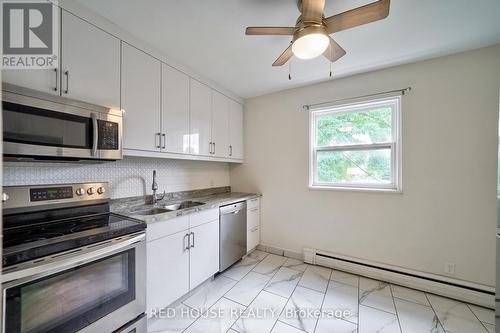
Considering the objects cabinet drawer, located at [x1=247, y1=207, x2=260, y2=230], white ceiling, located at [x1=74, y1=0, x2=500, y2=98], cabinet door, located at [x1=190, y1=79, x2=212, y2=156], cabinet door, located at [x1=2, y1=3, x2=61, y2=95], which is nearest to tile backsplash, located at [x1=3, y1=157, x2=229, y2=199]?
cabinet door, located at [x1=190, y1=79, x2=212, y2=156]

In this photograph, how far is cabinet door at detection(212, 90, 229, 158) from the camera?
2.61m

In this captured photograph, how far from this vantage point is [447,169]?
77.7 inches

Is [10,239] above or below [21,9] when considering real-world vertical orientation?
below

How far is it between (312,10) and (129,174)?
205 cm

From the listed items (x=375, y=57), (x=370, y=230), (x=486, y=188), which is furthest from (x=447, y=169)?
(x=375, y=57)

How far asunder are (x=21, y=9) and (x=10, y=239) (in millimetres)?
1351

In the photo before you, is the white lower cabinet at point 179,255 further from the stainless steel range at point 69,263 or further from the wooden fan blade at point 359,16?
the wooden fan blade at point 359,16

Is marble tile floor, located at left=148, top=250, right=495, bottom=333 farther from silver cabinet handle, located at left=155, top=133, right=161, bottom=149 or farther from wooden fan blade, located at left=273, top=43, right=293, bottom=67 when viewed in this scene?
wooden fan blade, located at left=273, top=43, right=293, bottom=67

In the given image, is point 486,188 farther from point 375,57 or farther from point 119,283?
point 119,283

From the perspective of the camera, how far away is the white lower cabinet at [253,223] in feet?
9.14

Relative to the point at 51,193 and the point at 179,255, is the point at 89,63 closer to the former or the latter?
the point at 51,193

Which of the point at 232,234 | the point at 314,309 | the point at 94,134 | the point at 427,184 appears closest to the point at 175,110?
the point at 94,134

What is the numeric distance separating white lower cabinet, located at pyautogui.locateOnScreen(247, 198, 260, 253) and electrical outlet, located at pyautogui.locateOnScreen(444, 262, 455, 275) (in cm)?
204

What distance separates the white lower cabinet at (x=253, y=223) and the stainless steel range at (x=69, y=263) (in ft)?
4.93
